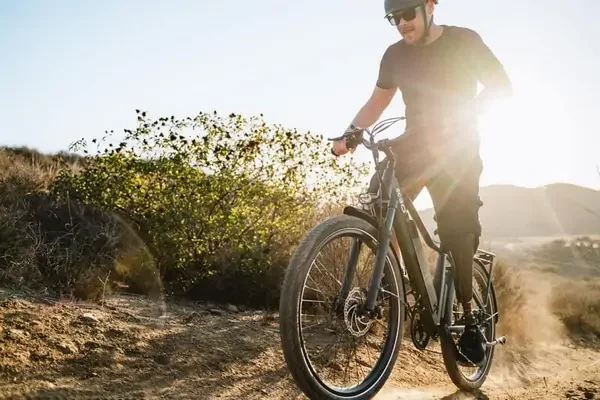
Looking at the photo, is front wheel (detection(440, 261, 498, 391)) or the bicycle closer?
the bicycle

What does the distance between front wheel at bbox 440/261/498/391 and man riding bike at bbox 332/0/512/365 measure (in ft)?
0.42

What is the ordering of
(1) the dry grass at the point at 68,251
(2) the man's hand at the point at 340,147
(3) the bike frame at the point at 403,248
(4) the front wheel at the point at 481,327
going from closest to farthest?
(3) the bike frame at the point at 403,248 → (2) the man's hand at the point at 340,147 → (4) the front wheel at the point at 481,327 → (1) the dry grass at the point at 68,251

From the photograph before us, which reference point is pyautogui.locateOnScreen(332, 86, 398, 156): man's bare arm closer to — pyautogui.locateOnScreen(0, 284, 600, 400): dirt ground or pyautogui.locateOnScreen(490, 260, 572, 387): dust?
pyautogui.locateOnScreen(0, 284, 600, 400): dirt ground

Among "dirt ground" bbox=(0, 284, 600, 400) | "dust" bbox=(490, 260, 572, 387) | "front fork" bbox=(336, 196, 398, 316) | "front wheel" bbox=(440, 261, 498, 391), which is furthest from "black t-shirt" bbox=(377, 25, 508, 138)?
"dust" bbox=(490, 260, 572, 387)

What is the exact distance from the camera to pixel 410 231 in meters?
3.59

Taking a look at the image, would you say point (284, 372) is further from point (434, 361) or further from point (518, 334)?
point (518, 334)

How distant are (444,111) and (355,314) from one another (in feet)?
4.74

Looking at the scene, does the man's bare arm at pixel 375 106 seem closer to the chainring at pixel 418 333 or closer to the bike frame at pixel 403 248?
the bike frame at pixel 403 248

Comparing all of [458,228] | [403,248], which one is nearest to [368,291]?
[403,248]

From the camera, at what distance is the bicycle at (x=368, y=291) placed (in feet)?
9.62

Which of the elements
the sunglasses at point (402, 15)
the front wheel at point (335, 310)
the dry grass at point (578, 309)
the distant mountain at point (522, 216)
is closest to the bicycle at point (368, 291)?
the front wheel at point (335, 310)

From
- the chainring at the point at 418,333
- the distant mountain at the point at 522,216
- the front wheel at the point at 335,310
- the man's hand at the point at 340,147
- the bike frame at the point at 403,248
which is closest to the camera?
the front wheel at the point at 335,310

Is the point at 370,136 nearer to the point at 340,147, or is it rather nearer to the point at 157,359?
the point at 340,147

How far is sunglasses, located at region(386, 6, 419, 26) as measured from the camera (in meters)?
3.67
